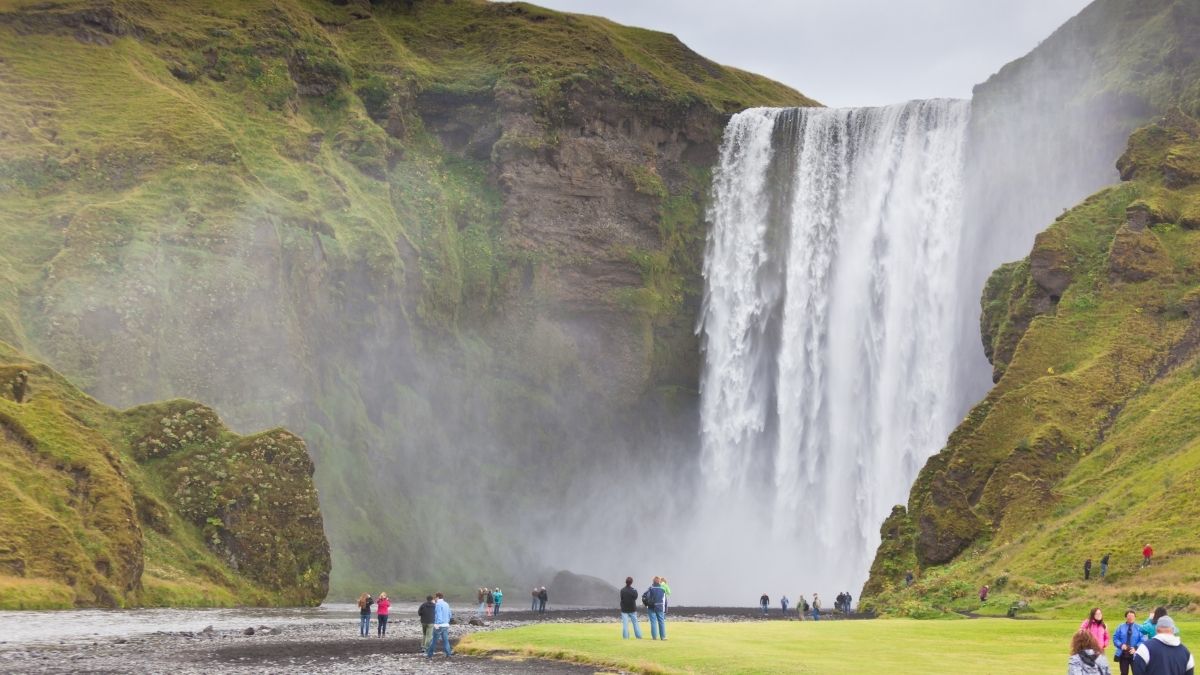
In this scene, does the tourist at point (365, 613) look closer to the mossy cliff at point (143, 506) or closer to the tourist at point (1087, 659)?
the mossy cliff at point (143, 506)

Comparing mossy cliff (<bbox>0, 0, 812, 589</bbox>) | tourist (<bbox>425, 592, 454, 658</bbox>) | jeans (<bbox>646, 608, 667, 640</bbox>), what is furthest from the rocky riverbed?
mossy cliff (<bbox>0, 0, 812, 589</bbox>)

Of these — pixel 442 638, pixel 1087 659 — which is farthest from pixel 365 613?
pixel 1087 659

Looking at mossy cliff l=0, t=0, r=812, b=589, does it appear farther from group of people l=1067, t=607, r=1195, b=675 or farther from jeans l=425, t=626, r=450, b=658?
group of people l=1067, t=607, r=1195, b=675

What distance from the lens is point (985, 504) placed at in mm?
65688

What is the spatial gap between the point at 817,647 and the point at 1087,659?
15665 mm

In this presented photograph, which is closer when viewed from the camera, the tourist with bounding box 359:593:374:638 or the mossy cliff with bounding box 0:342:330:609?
the tourist with bounding box 359:593:374:638

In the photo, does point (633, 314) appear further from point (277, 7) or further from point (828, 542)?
point (277, 7)

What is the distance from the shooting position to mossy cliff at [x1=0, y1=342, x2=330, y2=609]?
208 ft

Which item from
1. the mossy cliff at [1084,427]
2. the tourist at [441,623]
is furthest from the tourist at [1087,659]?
the mossy cliff at [1084,427]

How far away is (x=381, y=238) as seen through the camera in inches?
4446

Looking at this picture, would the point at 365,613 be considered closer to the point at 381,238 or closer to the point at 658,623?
the point at 658,623

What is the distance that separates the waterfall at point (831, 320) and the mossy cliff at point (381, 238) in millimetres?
6061

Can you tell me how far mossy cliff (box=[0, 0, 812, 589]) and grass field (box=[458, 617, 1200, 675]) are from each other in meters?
58.3

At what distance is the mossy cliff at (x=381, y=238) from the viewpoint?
321ft
